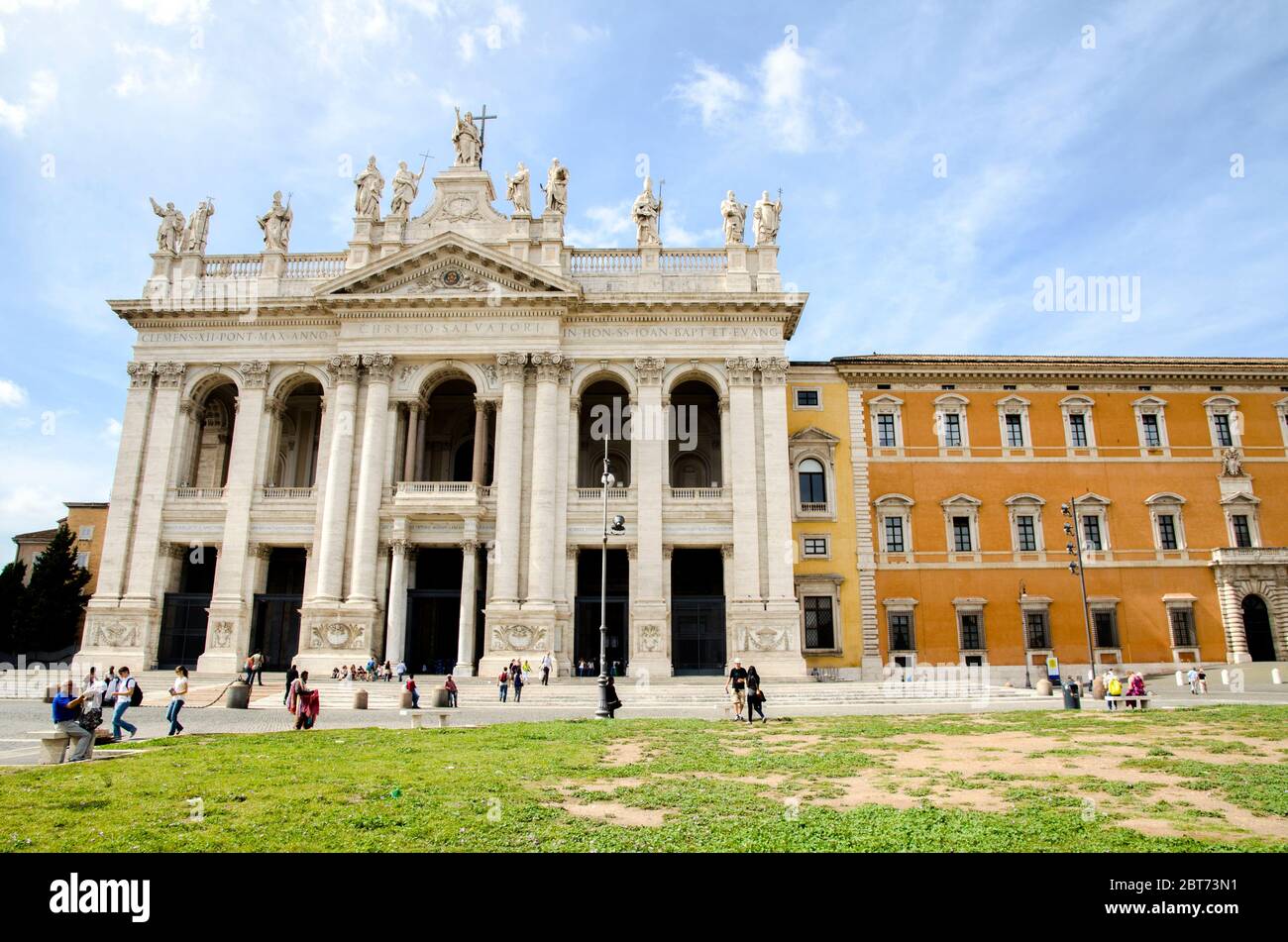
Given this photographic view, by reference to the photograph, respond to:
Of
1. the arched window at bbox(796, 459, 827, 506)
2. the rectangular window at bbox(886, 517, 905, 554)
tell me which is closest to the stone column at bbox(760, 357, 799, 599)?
the arched window at bbox(796, 459, 827, 506)

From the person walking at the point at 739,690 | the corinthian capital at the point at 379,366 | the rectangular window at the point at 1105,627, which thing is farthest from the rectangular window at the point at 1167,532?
the corinthian capital at the point at 379,366

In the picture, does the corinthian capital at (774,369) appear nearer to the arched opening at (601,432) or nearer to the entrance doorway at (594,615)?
the arched opening at (601,432)

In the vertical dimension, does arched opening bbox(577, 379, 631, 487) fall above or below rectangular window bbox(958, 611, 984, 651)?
above

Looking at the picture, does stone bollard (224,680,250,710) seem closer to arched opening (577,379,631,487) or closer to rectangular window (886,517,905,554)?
arched opening (577,379,631,487)

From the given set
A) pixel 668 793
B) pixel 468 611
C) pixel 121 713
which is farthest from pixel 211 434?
pixel 668 793

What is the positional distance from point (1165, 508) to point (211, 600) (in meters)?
43.5

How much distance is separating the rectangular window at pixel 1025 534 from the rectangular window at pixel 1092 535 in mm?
2380

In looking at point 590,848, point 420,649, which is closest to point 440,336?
point 420,649

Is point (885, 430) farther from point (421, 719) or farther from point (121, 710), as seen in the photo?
point (121, 710)

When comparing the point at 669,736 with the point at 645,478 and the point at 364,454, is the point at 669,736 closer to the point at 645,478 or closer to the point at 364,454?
the point at 645,478

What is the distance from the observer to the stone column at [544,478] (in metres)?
32.7

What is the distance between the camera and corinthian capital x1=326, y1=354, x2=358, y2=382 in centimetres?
3519

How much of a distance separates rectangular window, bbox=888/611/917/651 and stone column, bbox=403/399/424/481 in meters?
22.2

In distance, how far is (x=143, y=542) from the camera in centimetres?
3481
